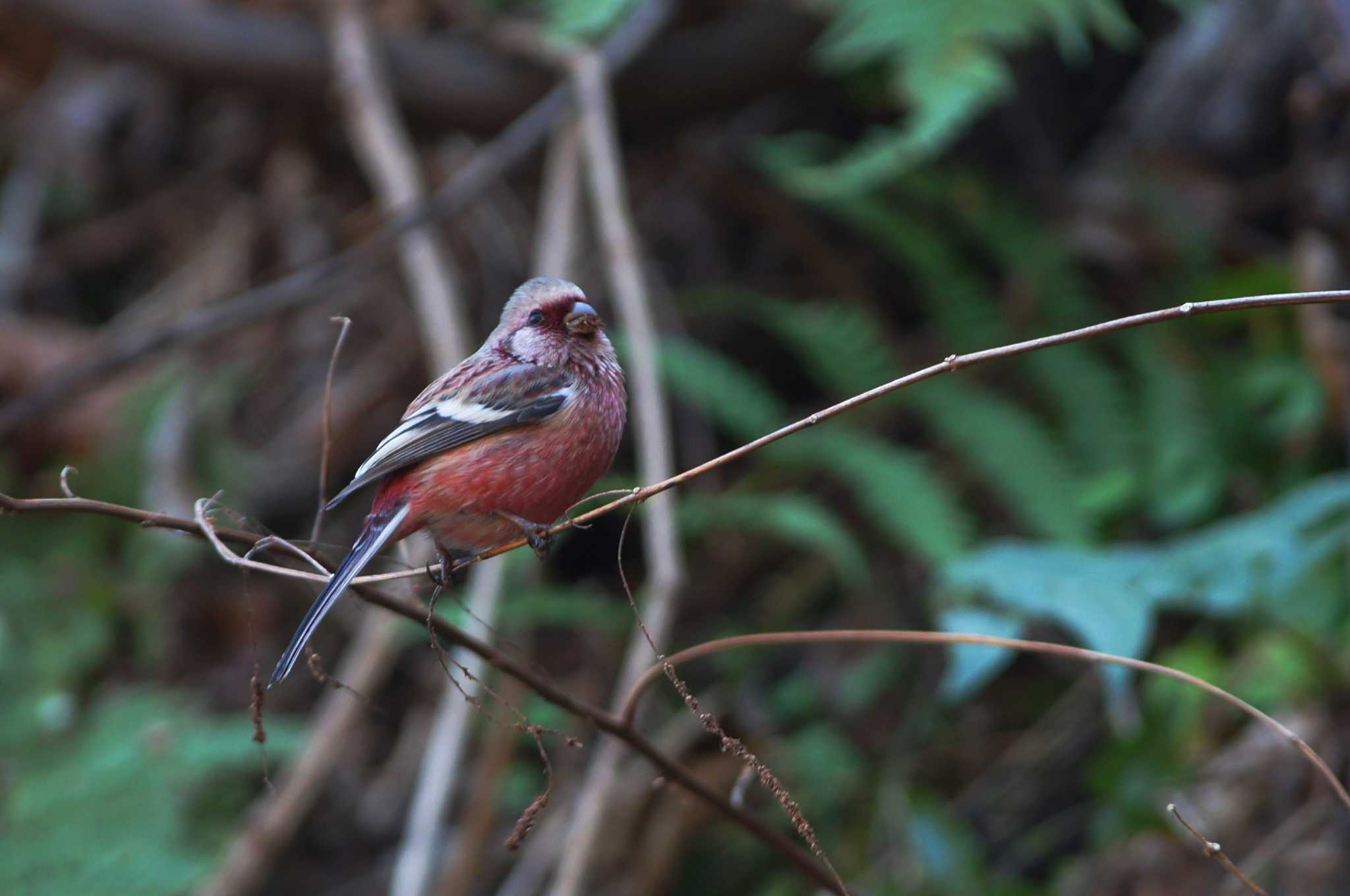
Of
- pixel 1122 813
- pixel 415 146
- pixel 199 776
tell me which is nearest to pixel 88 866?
pixel 199 776

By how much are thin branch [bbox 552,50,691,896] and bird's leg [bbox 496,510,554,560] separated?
437 millimetres

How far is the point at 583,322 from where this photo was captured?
2.57 m

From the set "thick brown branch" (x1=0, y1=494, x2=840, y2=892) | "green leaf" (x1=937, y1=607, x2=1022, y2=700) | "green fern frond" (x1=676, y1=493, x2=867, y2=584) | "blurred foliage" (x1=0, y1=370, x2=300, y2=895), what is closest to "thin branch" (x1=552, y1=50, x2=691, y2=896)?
"green fern frond" (x1=676, y1=493, x2=867, y2=584)

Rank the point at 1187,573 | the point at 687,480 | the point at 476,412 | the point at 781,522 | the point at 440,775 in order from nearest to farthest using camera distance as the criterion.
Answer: the point at 687,480 → the point at 476,412 → the point at 1187,573 → the point at 440,775 → the point at 781,522

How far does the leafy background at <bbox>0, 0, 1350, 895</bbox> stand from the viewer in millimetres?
A: 4121

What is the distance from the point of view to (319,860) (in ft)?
19.0

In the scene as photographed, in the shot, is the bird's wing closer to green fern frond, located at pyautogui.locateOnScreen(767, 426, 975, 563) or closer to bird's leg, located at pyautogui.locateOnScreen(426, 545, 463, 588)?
bird's leg, located at pyautogui.locateOnScreen(426, 545, 463, 588)

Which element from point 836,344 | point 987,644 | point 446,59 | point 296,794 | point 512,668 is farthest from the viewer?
point 446,59

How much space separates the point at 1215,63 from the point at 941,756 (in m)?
3.49

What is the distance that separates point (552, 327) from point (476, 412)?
26 cm

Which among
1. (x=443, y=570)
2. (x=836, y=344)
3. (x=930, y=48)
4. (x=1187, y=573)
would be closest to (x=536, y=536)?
(x=443, y=570)

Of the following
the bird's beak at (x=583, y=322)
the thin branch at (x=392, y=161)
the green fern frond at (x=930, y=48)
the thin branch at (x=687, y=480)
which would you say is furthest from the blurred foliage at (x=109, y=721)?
the green fern frond at (x=930, y=48)

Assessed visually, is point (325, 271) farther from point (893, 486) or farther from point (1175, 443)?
point (1175, 443)

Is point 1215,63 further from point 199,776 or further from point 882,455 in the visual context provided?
point 199,776
